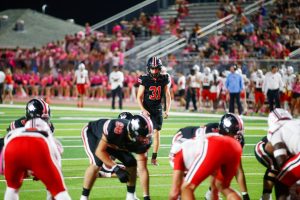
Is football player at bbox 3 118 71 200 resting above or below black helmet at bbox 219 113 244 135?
below

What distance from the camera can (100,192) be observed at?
963 cm

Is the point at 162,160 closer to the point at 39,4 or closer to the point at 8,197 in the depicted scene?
the point at 8,197

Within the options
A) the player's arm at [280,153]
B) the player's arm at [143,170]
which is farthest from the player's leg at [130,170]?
the player's arm at [280,153]

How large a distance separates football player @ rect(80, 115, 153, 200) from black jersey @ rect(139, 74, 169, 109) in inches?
132

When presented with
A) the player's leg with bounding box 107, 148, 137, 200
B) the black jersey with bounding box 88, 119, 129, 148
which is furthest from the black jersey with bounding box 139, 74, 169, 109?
the black jersey with bounding box 88, 119, 129, 148

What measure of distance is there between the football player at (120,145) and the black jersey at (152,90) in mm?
3356

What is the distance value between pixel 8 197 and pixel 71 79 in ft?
77.0

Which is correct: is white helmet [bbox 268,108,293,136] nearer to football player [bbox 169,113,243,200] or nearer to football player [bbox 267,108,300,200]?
football player [bbox 267,108,300,200]

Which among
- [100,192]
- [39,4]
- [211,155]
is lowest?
[100,192]

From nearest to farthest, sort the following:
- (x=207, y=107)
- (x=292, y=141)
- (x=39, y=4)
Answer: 1. (x=292, y=141)
2. (x=207, y=107)
3. (x=39, y=4)

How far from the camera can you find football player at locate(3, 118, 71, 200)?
21.3ft

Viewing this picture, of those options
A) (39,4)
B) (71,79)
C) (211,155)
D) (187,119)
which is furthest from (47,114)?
(39,4)

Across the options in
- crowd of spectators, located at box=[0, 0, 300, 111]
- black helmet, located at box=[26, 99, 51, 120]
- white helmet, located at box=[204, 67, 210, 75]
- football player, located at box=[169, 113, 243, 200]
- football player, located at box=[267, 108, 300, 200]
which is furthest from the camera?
crowd of spectators, located at box=[0, 0, 300, 111]

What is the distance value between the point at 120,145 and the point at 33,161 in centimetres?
173
